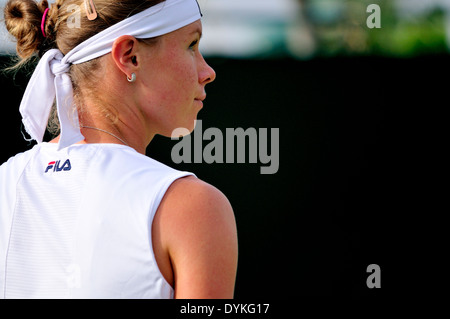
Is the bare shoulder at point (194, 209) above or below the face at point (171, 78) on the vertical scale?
below

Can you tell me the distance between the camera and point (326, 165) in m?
4.02

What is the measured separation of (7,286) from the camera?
1.39 m

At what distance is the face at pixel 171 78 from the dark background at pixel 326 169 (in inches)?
87.3

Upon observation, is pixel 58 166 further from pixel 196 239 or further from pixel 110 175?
pixel 196 239

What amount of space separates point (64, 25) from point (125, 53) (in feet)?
0.73

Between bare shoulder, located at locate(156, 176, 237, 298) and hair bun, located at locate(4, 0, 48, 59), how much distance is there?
0.75 meters

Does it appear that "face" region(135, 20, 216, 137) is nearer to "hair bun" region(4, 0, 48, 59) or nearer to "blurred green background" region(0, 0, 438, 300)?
"hair bun" region(4, 0, 48, 59)

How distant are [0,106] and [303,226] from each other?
1.95 m

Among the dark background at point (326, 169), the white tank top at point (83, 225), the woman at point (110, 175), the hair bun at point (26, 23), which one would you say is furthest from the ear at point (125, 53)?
the dark background at point (326, 169)

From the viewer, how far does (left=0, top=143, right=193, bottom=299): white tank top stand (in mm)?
1273

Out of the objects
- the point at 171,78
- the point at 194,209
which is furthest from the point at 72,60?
the point at 194,209

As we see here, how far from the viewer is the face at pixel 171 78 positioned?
1587 millimetres

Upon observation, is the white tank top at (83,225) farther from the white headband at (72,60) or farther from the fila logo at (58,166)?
the white headband at (72,60)

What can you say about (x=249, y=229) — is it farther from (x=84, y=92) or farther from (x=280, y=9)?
(x=280, y=9)
